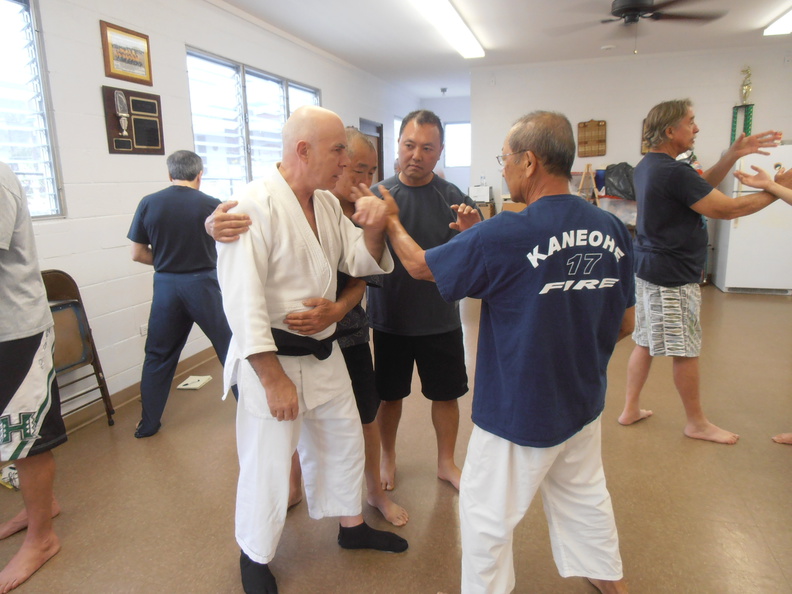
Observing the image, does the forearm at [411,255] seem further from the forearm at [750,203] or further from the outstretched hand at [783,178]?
the outstretched hand at [783,178]

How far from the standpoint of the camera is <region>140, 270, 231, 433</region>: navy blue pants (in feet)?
9.51

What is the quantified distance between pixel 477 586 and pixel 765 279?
6137mm

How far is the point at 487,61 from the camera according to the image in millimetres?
6793

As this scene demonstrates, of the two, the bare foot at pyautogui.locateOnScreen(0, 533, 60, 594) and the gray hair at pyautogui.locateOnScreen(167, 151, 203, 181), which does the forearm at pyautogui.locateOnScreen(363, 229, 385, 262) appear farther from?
the gray hair at pyautogui.locateOnScreen(167, 151, 203, 181)

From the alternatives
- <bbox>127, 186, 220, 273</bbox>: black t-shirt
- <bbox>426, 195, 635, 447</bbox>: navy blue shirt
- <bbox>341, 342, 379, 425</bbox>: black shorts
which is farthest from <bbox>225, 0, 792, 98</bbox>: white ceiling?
<bbox>426, 195, 635, 447</bbox>: navy blue shirt

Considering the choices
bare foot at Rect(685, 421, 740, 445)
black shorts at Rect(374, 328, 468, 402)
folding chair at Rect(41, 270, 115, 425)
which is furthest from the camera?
folding chair at Rect(41, 270, 115, 425)

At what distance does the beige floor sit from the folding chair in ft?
0.86

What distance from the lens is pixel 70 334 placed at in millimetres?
2887

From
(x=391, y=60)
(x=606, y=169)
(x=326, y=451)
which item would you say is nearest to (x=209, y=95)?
(x=391, y=60)

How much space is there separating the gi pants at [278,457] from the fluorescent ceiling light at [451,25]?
3998 mm

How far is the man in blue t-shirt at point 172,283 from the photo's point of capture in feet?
9.46

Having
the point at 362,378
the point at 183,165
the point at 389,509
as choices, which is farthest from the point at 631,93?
the point at 389,509

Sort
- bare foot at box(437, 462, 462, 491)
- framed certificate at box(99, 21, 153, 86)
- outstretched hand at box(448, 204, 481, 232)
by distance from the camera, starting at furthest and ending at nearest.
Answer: framed certificate at box(99, 21, 153, 86)
bare foot at box(437, 462, 462, 491)
outstretched hand at box(448, 204, 481, 232)

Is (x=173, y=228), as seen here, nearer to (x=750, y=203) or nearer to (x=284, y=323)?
(x=284, y=323)
